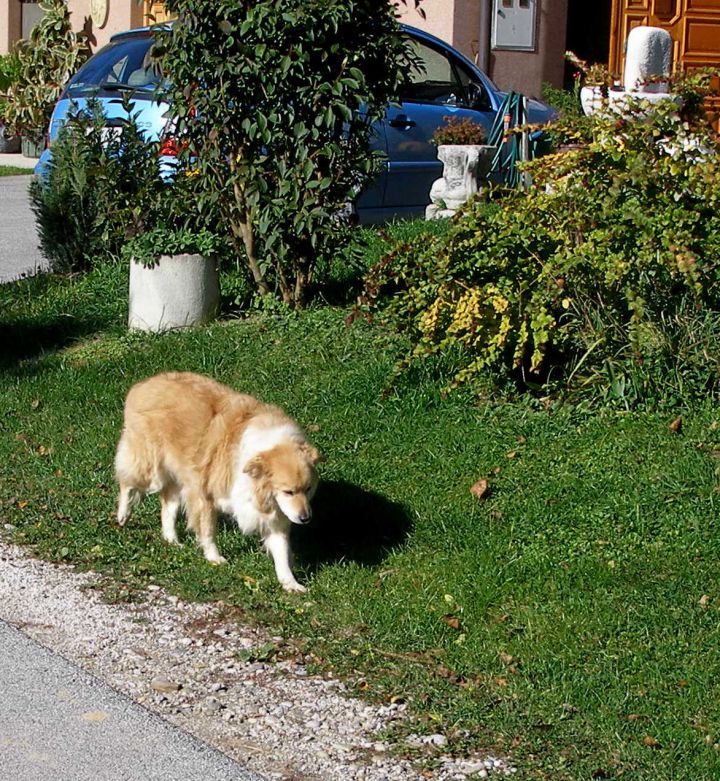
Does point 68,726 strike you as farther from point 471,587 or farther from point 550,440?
point 550,440

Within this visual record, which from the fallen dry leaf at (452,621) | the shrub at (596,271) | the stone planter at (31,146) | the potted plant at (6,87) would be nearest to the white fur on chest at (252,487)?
the fallen dry leaf at (452,621)

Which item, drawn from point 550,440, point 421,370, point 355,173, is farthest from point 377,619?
point 355,173

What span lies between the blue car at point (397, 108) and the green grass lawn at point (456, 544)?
2964mm

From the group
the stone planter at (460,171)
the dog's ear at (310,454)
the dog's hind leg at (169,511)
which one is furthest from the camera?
the stone planter at (460,171)

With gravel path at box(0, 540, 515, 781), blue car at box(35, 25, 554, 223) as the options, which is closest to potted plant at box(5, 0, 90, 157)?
blue car at box(35, 25, 554, 223)

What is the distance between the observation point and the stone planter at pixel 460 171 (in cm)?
1168

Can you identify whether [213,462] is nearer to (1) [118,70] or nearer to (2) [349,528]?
(2) [349,528]

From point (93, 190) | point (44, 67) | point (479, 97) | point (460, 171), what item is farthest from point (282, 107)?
point (44, 67)

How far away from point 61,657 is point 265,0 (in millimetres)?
4836

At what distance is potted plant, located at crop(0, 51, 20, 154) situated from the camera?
71.9 ft

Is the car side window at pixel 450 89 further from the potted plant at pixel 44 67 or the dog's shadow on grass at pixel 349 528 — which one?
the potted plant at pixel 44 67

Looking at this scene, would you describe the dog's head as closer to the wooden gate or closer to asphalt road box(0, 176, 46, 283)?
asphalt road box(0, 176, 46, 283)

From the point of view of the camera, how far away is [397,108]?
35.8ft

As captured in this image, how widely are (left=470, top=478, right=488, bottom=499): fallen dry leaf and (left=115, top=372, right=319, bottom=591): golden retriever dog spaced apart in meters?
1.03
